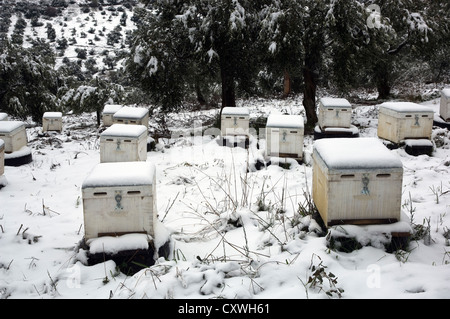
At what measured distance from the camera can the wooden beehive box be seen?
370 cm

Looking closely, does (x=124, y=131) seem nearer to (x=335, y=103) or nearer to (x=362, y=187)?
(x=362, y=187)

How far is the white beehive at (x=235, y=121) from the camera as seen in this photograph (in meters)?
9.89

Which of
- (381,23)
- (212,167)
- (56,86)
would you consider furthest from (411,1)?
(56,86)

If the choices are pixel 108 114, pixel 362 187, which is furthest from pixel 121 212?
pixel 108 114

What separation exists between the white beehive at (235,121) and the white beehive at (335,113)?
208cm

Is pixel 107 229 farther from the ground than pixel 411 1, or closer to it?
closer to it

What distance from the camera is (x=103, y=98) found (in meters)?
15.9

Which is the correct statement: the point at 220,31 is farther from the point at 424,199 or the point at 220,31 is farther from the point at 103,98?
the point at 424,199

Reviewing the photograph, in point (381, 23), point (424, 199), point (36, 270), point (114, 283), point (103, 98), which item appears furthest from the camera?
point (103, 98)

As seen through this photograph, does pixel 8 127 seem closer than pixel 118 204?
No

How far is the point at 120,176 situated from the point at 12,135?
621 centimetres

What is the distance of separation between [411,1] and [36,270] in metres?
14.2

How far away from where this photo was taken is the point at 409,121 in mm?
8312

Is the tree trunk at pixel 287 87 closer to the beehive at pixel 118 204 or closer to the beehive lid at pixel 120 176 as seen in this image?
the beehive lid at pixel 120 176
